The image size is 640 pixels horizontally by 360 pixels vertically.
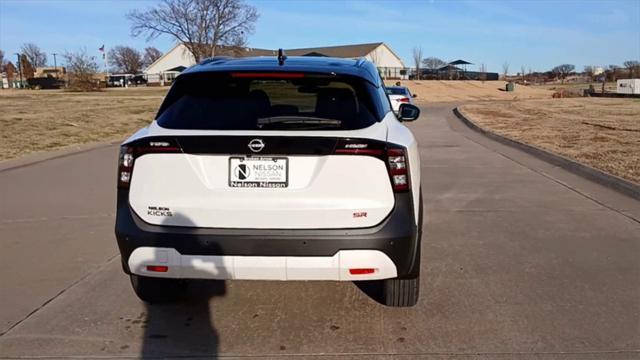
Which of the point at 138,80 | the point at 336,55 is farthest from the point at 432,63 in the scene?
the point at 138,80

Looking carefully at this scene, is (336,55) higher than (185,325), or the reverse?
(336,55)

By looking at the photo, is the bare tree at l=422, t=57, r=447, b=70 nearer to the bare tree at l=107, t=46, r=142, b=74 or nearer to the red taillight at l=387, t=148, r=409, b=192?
the bare tree at l=107, t=46, r=142, b=74

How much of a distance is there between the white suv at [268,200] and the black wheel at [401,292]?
0.44 m

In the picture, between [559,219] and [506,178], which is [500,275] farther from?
[506,178]

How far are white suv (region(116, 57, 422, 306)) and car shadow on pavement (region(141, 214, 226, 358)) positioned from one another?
0.41 feet

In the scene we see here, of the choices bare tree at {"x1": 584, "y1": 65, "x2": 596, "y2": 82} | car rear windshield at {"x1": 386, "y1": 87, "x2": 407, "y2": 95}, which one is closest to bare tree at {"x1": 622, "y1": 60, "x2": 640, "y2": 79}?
bare tree at {"x1": 584, "y1": 65, "x2": 596, "y2": 82}

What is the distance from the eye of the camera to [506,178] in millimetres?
9227

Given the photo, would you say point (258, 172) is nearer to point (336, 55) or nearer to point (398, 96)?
point (398, 96)

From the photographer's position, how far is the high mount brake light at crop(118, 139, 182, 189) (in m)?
→ 3.37

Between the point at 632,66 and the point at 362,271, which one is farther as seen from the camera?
the point at 632,66

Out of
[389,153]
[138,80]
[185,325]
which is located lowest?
[185,325]

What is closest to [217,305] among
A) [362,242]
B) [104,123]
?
[362,242]

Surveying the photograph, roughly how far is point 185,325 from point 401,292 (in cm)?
145

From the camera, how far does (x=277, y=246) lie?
3303mm
